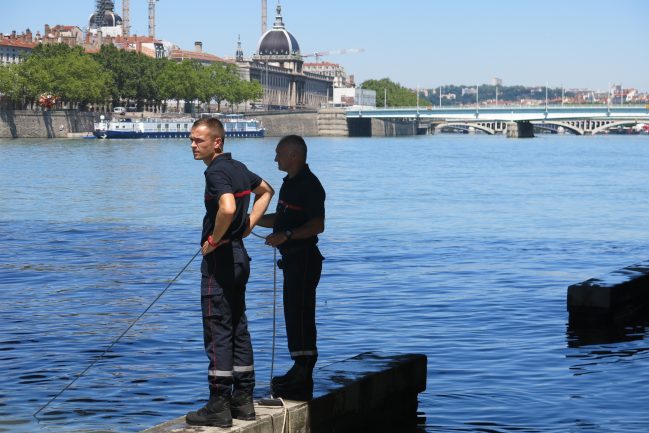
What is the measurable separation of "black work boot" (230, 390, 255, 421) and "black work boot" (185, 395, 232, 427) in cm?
15

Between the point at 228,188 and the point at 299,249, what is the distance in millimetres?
1206

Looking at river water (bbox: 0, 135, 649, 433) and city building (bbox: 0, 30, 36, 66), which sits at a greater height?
city building (bbox: 0, 30, 36, 66)

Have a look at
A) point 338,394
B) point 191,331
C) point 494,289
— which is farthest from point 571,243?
point 338,394

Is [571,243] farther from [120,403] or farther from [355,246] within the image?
[120,403]

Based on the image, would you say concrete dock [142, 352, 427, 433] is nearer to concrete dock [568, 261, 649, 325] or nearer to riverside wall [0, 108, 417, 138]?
concrete dock [568, 261, 649, 325]

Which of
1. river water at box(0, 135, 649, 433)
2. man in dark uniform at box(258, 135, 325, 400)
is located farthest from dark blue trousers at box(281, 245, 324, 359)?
river water at box(0, 135, 649, 433)

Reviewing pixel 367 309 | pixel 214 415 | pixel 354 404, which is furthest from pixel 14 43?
pixel 214 415

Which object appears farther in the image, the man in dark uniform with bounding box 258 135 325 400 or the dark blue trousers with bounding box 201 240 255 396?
the man in dark uniform with bounding box 258 135 325 400

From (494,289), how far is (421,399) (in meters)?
8.03

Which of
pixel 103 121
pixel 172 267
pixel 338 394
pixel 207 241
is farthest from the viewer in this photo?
pixel 103 121

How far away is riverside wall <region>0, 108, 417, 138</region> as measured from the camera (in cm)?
11894

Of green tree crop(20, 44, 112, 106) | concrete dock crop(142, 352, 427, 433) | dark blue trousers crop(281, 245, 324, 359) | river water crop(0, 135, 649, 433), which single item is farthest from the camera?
green tree crop(20, 44, 112, 106)

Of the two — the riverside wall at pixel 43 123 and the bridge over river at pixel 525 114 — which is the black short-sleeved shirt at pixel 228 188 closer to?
the riverside wall at pixel 43 123

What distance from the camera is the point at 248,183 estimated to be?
7.99 meters
